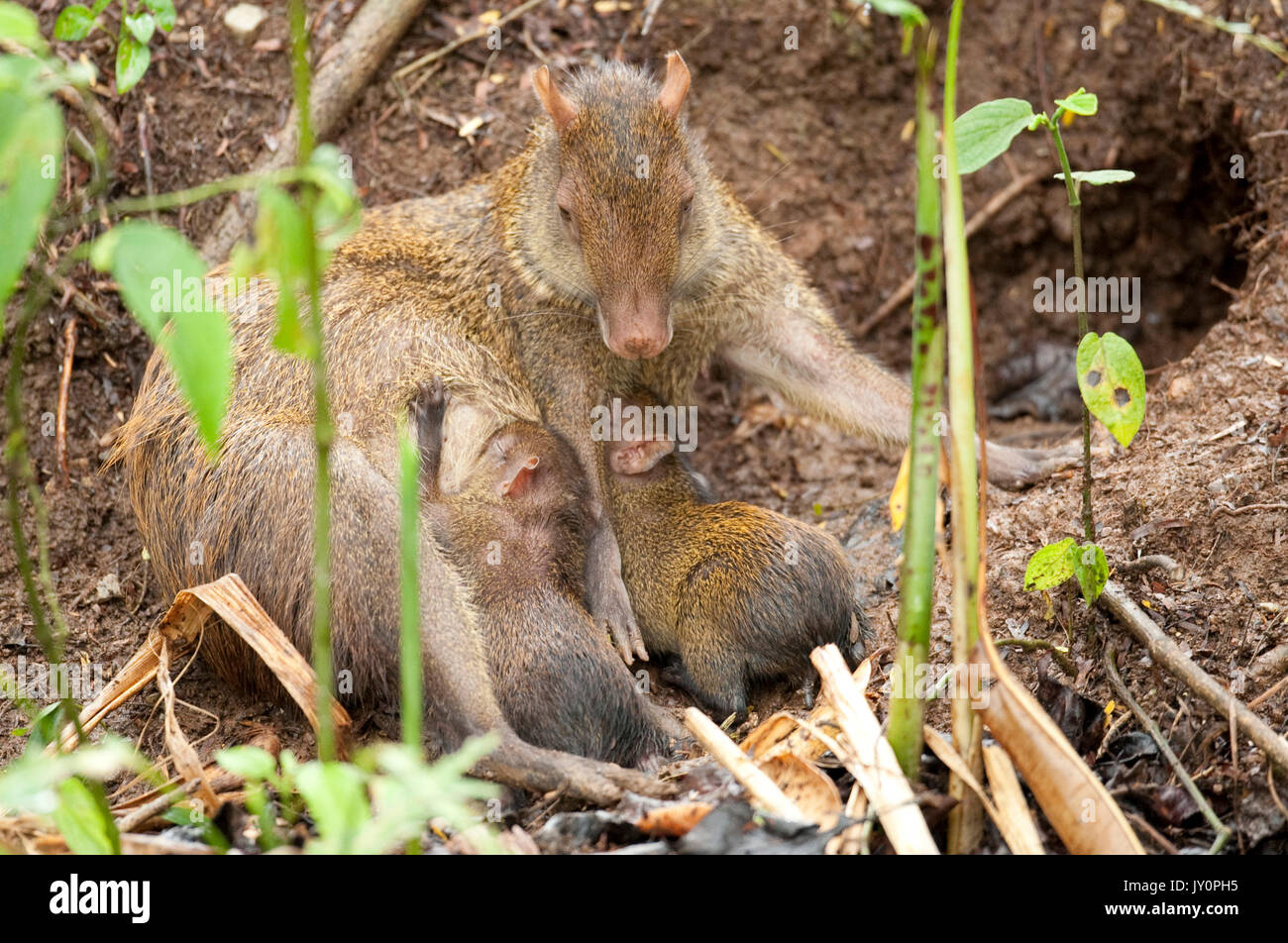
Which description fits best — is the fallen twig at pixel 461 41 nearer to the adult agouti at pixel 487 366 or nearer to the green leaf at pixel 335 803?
the adult agouti at pixel 487 366

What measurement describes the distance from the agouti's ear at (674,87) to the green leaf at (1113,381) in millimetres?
1820

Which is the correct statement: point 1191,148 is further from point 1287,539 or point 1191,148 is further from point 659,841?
point 659,841

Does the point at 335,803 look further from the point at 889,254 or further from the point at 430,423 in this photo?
the point at 889,254

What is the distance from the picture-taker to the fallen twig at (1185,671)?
303 centimetres

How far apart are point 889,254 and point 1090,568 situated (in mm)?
3666

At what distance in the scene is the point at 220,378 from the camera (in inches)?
77.2

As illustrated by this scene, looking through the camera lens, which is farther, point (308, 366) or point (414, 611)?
point (308, 366)

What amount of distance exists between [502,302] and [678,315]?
27.6 inches

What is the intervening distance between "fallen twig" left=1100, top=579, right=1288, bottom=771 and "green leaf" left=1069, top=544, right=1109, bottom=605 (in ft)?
0.60

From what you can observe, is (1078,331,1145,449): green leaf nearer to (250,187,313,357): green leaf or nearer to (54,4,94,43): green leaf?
(250,187,313,357): green leaf

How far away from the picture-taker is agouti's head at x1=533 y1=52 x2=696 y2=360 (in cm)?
424

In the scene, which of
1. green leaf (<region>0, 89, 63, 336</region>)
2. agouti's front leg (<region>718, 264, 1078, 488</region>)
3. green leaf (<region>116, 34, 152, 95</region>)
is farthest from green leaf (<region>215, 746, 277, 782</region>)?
agouti's front leg (<region>718, 264, 1078, 488</region>)

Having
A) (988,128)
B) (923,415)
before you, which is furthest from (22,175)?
(988,128)
